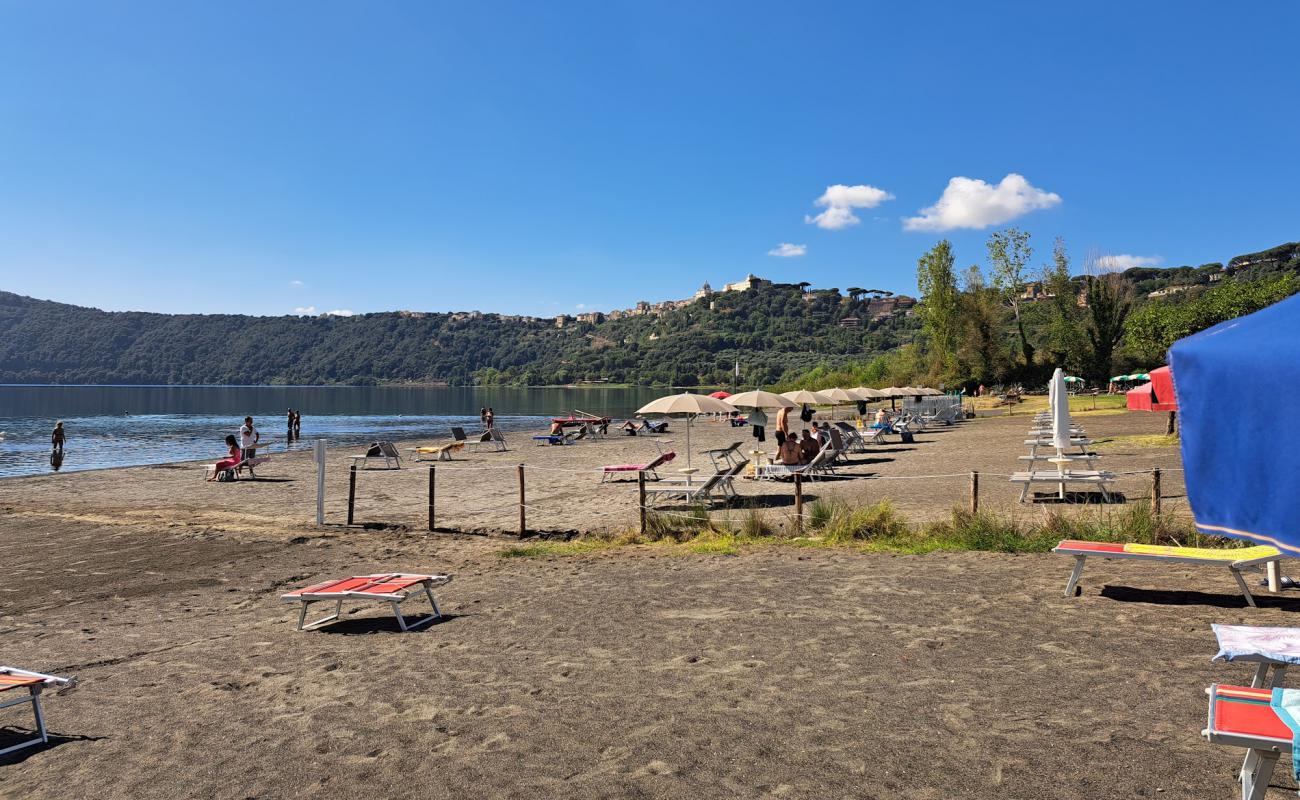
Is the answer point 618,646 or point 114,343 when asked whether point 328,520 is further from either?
point 114,343

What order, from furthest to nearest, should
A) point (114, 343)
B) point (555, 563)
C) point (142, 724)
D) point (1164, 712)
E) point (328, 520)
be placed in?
point (114, 343) < point (328, 520) < point (555, 563) < point (142, 724) < point (1164, 712)

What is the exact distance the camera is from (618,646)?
5.49 metres

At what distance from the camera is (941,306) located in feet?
183

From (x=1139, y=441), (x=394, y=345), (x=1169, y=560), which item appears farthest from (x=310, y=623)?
(x=394, y=345)

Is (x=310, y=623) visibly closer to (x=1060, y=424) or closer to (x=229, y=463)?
(x=1060, y=424)

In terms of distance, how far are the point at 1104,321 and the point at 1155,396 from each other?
41778 millimetres

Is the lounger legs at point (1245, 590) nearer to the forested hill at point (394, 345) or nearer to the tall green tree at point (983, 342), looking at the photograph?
the tall green tree at point (983, 342)

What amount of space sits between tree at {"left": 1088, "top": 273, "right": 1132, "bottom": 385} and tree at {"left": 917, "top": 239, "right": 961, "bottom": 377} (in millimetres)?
8094

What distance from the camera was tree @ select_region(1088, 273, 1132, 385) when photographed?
49250 millimetres

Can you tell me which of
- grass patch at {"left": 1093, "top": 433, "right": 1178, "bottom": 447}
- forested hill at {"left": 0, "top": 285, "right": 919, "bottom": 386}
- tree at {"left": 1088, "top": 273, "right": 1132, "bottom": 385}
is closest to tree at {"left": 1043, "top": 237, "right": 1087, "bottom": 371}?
tree at {"left": 1088, "top": 273, "right": 1132, "bottom": 385}

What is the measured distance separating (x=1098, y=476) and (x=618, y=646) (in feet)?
25.5

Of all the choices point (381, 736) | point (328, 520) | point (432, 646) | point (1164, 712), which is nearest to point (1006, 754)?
point (1164, 712)

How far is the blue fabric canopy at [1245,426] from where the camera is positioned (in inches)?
68.9

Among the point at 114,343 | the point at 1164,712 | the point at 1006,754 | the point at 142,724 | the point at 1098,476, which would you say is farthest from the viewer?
the point at 114,343
